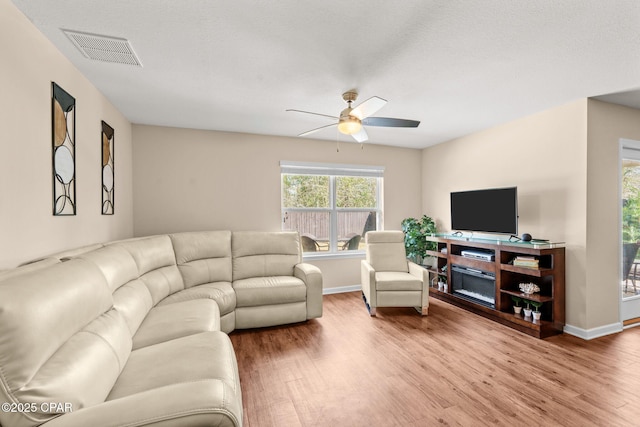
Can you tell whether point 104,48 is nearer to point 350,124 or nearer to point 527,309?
point 350,124

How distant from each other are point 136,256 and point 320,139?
3.03 metres

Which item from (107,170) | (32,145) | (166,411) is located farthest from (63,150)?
(166,411)

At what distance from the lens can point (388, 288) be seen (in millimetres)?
3541

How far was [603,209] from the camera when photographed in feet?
9.87

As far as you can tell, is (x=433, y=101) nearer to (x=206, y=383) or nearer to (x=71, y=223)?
(x=206, y=383)

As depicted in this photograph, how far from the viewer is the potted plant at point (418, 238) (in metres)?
4.57

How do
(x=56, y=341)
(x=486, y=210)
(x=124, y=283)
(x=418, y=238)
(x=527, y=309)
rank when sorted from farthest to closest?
(x=418, y=238) < (x=486, y=210) < (x=527, y=309) < (x=124, y=283) < (x=56, y=341)

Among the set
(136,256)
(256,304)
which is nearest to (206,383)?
(136,256)

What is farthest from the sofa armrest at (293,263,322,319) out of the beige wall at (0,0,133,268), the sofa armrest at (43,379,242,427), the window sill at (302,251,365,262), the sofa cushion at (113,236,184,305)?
the sofa armrest at (43,379,242,427)

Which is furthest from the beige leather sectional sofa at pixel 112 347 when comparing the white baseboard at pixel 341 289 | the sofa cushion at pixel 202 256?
the white baseboard at pixel 341 289

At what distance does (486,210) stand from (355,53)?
8.99 feet

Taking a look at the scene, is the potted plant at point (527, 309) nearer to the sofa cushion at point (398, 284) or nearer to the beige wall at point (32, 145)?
the sofa cushion at point (398, 284)

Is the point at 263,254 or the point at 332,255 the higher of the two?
the point at 263,254

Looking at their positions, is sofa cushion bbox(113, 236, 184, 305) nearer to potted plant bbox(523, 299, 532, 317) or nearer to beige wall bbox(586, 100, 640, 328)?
potted plant bbox(523, 299, 532, 317)
